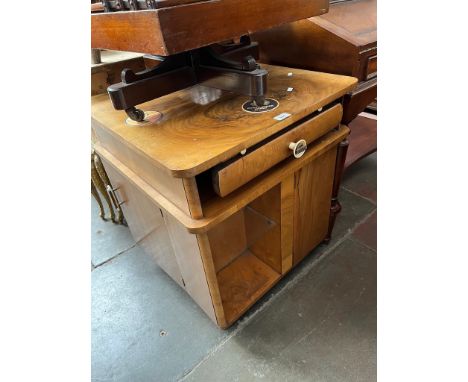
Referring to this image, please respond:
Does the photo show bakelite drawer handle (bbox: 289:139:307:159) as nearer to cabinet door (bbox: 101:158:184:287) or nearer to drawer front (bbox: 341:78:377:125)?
drawer front (bbox: 341:78:377:125)

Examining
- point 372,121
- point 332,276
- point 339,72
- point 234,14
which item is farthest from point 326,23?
point 372,121

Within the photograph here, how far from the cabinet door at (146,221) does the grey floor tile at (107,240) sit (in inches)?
12.1

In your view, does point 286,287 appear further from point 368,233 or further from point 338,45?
point 338,45

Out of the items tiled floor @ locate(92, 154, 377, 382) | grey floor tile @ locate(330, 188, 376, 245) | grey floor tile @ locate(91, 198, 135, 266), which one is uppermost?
tiled floor @ locate(92, 154, 377, 382)

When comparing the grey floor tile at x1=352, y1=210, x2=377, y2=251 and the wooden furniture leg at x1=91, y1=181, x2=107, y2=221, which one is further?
the wooden furniture leg at x1=91, y1=181, x2=107, y2=221

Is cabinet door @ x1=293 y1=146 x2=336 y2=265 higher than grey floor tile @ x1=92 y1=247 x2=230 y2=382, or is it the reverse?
cabinet door @ x1=293 y1=146 x2=336 y2=265

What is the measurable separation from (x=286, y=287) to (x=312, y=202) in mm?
411

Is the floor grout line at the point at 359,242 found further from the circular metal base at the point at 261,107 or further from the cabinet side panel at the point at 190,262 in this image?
the circular metal base at the point at 261,107

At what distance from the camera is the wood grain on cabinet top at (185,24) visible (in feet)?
1.90

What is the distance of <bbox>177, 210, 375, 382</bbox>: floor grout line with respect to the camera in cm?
112

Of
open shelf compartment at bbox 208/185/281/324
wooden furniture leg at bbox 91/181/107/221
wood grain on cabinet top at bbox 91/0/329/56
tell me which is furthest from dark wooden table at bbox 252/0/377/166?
wooden furniture leg at bbox 91/181/107/221

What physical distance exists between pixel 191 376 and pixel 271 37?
1.26 metres

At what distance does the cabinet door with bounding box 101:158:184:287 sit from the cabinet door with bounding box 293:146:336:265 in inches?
18.2

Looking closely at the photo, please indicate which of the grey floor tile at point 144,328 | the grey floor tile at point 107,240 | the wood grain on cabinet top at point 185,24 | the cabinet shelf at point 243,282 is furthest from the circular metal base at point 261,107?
the grey floor tile at point 107,240
